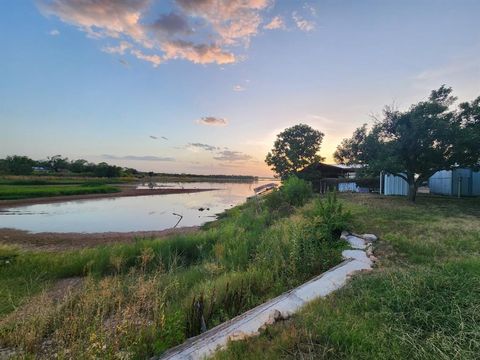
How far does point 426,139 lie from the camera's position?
12.7 meters

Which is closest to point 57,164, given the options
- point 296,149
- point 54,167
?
point 54,167

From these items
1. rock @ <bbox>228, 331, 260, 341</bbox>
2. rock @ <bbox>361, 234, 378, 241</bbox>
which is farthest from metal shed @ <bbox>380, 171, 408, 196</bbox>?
rock @ <bbox>228, 331, 260, 341</bbox>

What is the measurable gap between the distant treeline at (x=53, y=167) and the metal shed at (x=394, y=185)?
80260 mm

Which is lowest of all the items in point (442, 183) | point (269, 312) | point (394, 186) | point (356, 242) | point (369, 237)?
point (269, 312)

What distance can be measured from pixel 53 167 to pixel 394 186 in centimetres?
11246

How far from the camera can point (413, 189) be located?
14156 millimetres

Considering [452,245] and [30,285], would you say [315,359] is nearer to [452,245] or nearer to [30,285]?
[452,245]

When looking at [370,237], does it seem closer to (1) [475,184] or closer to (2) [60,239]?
(2) [60,239]

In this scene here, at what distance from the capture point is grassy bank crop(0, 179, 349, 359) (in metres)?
3.37

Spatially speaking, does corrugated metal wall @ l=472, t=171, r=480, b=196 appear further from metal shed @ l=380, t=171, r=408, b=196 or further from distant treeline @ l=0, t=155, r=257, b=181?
distant treeline @ l=0, t=155, r=257, b=181

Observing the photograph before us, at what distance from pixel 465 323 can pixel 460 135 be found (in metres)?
13.1

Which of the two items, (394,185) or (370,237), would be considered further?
(394,185)

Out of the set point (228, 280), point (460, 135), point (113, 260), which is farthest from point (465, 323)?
point (460, 135)

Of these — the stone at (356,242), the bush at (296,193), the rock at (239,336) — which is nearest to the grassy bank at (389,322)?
the rock at (239,336)
